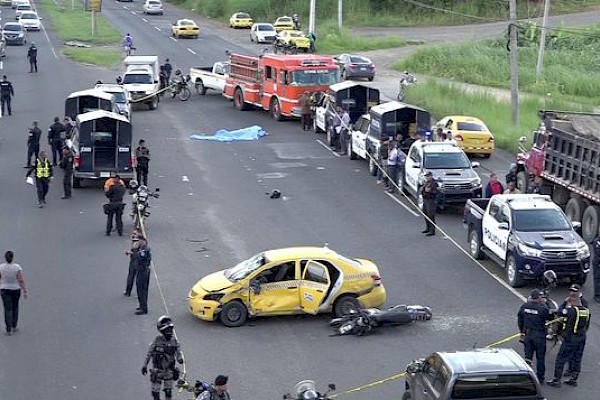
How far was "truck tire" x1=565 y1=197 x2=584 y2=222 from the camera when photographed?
96.0 ft

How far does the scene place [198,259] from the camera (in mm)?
26625

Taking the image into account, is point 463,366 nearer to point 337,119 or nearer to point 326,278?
point 326,278

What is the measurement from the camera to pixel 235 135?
4462cm

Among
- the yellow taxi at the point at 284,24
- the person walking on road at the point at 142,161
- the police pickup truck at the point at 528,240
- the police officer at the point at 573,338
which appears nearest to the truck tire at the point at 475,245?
the police pickup truck at the point at 528,240

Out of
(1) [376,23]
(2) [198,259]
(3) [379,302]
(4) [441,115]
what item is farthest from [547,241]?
(1) [376,23]

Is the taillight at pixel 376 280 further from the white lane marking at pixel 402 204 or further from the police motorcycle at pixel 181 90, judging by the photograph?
the police motorcycle at pixel 181 90

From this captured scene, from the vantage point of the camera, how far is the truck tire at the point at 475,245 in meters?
26.7

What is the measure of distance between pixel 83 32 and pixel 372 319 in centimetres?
6802

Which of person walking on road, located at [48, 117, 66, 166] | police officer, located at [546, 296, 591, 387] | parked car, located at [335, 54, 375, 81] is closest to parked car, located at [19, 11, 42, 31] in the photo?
parked car, located at [335, 54, 375, 81]

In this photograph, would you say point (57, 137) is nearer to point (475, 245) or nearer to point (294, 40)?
point (475, 245)

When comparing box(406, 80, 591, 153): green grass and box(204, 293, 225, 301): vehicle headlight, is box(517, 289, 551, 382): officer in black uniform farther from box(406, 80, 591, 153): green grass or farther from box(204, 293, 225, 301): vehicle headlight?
box(406, 80, 591, 153): green grass

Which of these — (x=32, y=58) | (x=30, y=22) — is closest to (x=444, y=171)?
(x=32, y=58)

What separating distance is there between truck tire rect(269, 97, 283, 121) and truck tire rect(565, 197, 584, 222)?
64.6ft

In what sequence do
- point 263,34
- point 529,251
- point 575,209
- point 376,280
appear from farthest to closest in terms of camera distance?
point 263,34 < point 575,209 < point 529,251 < point 376,280
